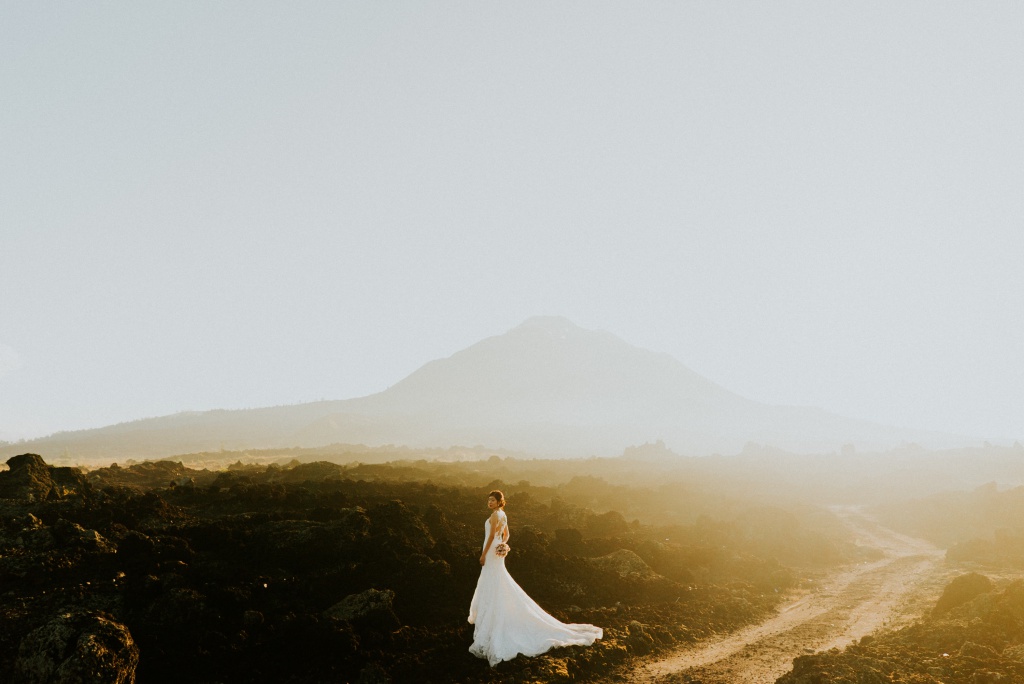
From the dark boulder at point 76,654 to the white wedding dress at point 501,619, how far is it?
6.05 m

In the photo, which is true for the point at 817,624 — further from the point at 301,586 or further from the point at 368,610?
the point at 301,586

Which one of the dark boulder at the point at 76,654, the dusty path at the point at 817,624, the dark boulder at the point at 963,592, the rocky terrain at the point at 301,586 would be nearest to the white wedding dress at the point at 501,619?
the rocky terrain at the point at 301,586

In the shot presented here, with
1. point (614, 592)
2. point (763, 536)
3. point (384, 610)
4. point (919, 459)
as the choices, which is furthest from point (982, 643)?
point (919, 459)

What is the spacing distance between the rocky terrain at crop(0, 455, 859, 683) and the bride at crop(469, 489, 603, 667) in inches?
11.8

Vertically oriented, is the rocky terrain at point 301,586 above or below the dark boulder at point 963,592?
above

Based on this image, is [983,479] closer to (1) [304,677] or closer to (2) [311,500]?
(2) [311,500]

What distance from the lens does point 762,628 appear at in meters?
16.9

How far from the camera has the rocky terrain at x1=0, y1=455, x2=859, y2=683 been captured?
10820mm

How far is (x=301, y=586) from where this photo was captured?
49.4ft

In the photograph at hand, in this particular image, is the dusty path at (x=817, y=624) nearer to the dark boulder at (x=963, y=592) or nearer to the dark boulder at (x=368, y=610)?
A: the dark boulder at (x=963, y=592)

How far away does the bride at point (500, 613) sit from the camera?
1138cm

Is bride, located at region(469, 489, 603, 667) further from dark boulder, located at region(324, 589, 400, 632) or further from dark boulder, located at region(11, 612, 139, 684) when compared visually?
dark boulder, located at region(11, 612, 139, 684)

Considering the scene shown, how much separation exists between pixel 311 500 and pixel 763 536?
81.3 ft

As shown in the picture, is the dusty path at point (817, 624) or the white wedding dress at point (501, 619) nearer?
the white wedding dress at point (501, 619)
